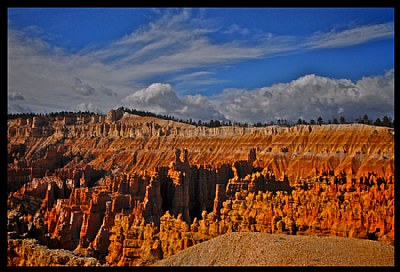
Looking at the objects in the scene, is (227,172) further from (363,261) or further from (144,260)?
(363,261)

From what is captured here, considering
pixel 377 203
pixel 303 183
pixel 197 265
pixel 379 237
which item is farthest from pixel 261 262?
pixel 303 183

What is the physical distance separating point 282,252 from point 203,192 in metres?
17.4

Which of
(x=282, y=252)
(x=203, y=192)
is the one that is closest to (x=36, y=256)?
(x=282, y=252)

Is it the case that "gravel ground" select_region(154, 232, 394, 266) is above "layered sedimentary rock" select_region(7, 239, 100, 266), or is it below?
above

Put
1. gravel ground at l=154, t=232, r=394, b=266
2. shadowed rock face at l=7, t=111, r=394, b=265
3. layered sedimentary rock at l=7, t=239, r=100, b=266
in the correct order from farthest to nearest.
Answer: shadowed rock face at l=7, t=111, r=394, b=265
layered sedimentary rock at l=7, t=239, r=100, b=266
gravel ground at l=154, t=232, r=394, b=266

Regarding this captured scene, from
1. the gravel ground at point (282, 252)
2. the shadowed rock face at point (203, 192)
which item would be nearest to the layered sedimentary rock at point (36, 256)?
the shadowed rock face at point (203, 192)

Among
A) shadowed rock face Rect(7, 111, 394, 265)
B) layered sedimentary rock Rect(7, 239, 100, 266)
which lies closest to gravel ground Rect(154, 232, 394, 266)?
shadowed rock face Rect(7, 111, 394, 265)

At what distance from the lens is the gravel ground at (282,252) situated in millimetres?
8648

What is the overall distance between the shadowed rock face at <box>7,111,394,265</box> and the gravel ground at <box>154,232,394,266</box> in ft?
5.80

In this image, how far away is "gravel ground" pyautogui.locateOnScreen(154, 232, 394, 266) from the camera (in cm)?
865

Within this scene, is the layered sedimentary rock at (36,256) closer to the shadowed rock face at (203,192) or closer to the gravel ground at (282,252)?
the shadowed rock face at (203,192)

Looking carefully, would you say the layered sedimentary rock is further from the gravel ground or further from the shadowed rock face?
the gravel ground

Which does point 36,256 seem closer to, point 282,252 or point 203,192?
point 282,252

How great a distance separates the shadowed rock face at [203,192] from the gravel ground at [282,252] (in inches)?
69.6
